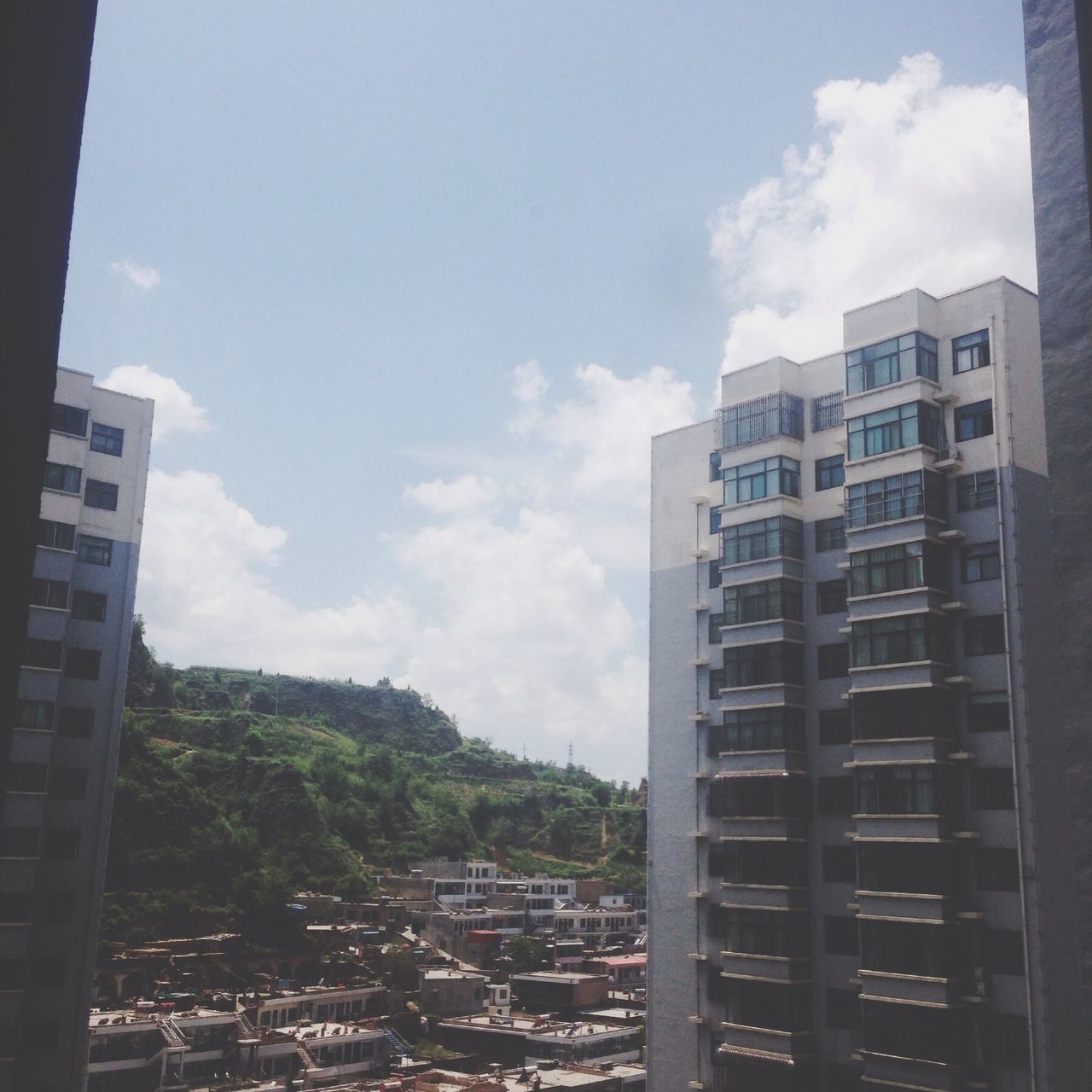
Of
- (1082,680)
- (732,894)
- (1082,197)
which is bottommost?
(732,894)

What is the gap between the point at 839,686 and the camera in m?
14.5

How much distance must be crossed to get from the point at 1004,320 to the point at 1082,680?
12.9 meters

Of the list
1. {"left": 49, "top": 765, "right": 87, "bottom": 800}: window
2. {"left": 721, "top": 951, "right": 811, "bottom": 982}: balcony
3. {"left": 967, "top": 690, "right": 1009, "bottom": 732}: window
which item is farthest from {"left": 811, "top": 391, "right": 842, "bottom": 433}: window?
{"left": 49, "top": 765, "right": 87, "bottom": 800}: window

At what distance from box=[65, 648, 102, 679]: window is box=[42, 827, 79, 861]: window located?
6.26 feet

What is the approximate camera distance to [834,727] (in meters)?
14.4

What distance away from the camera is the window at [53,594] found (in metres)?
14.2

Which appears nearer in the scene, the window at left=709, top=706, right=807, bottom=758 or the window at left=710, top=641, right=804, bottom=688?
the window at left=709, top=706, right=807, bottom=758

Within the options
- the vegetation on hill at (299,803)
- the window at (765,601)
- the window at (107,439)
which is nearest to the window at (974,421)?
the window at (765,601)

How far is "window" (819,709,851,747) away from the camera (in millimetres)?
14297

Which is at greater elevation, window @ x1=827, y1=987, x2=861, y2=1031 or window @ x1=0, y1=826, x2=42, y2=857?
window @ x1=0, y1=826, x2=42, y2=857

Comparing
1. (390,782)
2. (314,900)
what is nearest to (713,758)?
(314,900)

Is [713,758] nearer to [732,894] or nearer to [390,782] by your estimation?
[732,894]

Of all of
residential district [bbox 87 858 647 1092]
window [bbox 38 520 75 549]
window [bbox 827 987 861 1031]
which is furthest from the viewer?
residential district [bbox 87 858 647 1092]

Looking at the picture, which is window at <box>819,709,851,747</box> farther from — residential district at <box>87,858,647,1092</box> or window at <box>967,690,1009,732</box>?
residential district at <box>87,858,647,1092</box>
